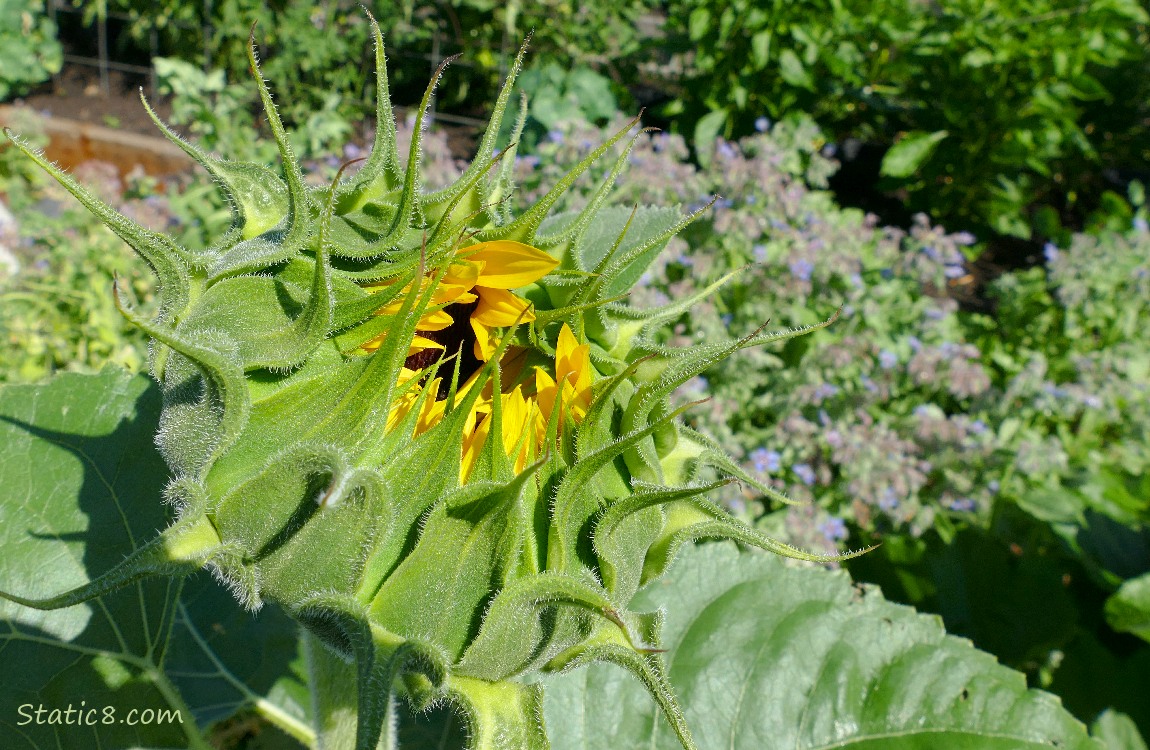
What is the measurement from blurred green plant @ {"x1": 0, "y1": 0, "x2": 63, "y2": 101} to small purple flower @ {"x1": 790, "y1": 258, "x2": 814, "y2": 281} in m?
5.45

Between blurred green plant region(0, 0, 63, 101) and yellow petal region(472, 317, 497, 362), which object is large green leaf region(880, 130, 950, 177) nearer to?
yellow petal region(472, 317, 497, 362)

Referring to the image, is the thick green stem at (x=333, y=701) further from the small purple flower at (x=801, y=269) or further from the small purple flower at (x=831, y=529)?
the small purple flower at (x=801, y=269)

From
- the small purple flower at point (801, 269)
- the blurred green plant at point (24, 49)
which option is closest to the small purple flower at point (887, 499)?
the small purple flower at point (801, 269)

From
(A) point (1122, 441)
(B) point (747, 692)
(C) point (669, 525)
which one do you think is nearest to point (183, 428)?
(C) point (669, 525)

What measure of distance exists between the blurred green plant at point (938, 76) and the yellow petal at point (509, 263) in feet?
14.4

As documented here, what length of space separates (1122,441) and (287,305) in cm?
427

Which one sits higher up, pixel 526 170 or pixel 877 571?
pixel 526 170

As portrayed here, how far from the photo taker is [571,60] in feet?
20.8

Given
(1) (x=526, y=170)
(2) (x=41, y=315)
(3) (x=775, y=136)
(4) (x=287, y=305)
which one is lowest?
(2) (x=41, y=315)

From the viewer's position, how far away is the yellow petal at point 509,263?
1021mm

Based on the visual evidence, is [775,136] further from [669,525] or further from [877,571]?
[669,525]

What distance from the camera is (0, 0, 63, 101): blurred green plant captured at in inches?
232

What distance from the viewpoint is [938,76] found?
5.98 meters

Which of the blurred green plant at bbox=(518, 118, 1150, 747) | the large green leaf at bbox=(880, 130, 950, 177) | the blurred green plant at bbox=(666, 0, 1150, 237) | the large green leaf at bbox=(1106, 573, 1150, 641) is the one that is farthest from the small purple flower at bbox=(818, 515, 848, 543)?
the large green leaf at bbox=(880, 130, 950, 177)
